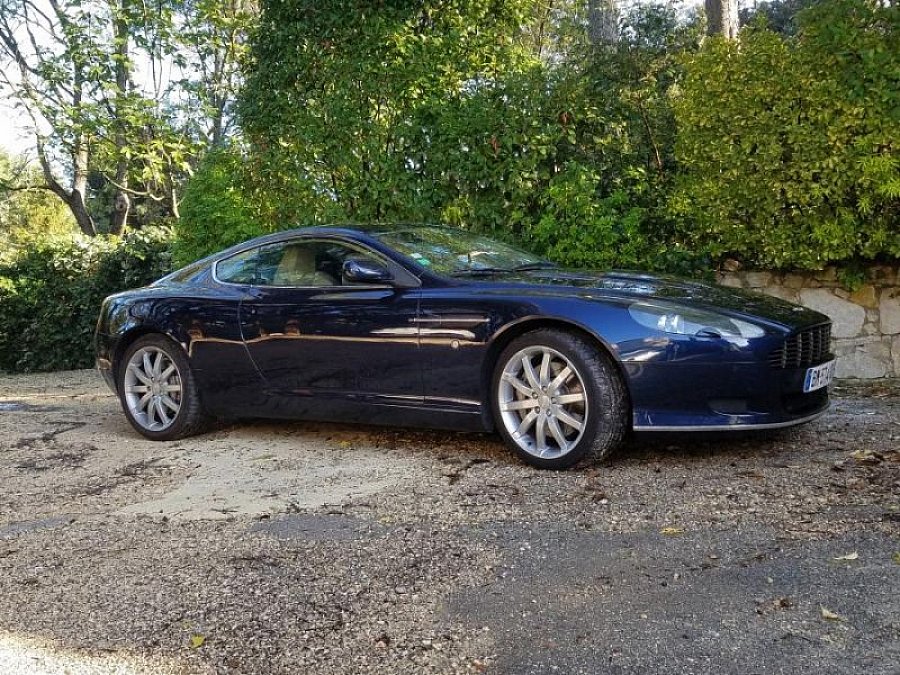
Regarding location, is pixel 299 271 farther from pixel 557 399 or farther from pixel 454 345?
pixel 557 399

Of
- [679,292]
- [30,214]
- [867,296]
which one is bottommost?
[867,296]

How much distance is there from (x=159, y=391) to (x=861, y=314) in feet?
19.9

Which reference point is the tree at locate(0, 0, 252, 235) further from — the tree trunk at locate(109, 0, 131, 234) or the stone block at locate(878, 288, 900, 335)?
the stone block at locate(878, 288, 900, 335)

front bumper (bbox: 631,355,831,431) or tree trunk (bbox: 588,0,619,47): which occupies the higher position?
tree trunk (bbox: 588,0,619,47)

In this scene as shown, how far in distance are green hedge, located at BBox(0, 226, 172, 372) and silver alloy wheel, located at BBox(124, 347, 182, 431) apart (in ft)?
27.5

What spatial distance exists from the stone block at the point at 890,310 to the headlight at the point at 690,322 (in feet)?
13.5

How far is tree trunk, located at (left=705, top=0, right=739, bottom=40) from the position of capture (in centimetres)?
1086

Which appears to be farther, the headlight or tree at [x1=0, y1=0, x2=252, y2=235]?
tree at [x1=0, y1=0, x2=252, y2=235]

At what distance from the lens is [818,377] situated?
4.87 meters

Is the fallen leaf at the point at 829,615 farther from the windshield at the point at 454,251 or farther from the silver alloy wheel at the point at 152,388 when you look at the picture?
the silver alloy wheel at the point at 152,388

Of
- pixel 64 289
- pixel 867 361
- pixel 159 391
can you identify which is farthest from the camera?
pixel 64 289

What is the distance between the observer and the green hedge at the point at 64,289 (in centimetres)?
1484

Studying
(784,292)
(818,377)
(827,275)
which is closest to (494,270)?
(818,377)

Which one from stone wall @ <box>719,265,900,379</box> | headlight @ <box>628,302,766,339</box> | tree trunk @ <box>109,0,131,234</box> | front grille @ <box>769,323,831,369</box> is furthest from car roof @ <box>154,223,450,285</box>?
tree trunk @ <box>109,0,131,234</box>
